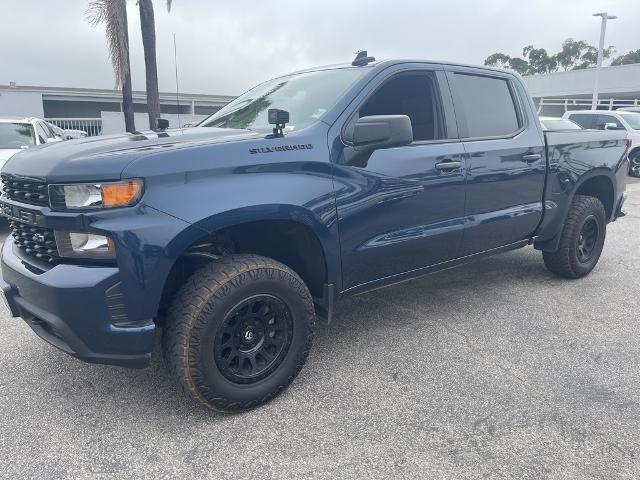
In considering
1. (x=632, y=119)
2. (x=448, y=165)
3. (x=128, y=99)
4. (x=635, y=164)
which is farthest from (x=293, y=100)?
(x=632, y=119)

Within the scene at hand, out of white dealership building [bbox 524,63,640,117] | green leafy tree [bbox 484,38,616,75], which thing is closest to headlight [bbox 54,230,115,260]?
white dealership building [bbox 524,63,640,117]

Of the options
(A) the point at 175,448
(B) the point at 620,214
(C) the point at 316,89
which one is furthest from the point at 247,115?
(B) the point at 620,214

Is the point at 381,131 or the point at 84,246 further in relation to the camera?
the point at 381,131

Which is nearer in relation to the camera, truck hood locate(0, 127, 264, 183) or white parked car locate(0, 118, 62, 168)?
truck hood locate(0, 127, 264, 183)

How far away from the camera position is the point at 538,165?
162 inches

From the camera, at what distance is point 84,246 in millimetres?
2318

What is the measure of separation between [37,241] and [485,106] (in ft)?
10.3

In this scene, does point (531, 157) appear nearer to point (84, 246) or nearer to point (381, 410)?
point (381, 410)

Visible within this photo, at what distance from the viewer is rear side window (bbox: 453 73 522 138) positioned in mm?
3730

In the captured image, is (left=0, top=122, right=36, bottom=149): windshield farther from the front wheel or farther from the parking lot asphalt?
the front wheel

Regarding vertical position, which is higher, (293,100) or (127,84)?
(127,84)

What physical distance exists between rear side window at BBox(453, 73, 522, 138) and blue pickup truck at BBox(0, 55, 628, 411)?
2 centimetres

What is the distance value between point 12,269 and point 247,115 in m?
1.72

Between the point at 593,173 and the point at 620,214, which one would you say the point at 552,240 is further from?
the point at 620,214
